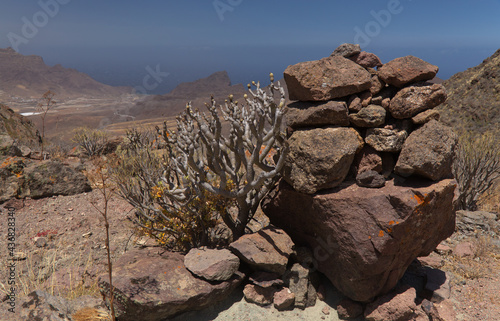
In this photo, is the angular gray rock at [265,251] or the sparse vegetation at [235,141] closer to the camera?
the sparse vegetation at [235,141]

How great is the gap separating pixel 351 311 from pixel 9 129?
1395 centimetres

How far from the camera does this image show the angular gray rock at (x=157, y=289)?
3.97m

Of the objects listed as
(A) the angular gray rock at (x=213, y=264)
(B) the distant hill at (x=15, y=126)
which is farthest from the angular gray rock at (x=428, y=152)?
(B) the distant hill at (x=15, y=126)

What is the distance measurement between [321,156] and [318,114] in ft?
2.28

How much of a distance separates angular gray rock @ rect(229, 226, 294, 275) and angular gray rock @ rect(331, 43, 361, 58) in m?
3.33

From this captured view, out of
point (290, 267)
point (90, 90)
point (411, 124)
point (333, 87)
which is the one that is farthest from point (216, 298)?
point (90, 90)

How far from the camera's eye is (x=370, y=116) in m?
4.48

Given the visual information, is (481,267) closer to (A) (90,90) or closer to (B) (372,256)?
(B) (372,256)

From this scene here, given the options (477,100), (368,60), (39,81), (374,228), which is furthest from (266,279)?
(39,81)

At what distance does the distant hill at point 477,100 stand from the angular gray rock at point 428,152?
14.0m

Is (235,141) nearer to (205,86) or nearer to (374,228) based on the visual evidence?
(374,228)

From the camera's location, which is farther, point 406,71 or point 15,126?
point 15,126

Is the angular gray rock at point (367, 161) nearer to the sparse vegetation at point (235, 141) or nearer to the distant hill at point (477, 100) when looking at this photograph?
the sparse vegetation at point (235, 141)

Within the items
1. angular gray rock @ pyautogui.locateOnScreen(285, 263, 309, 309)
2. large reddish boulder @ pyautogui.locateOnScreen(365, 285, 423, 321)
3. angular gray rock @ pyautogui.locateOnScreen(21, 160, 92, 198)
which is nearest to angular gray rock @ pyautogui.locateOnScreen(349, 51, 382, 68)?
angular gray rock @ pyautogui.locateOnScreen(285, 263, 309, 309)
